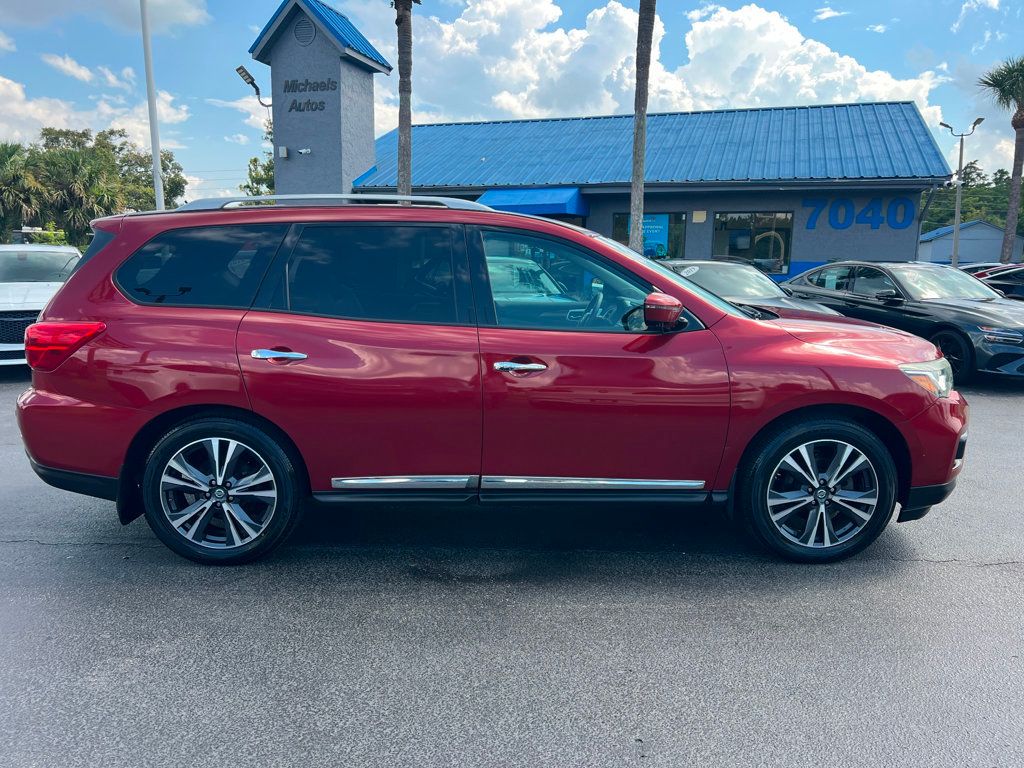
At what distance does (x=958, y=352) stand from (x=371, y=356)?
8.10 metres

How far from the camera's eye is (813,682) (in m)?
2.76

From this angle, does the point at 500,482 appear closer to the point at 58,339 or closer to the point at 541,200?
the point at 58,339

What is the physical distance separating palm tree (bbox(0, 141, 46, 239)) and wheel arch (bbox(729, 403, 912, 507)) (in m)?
37.7

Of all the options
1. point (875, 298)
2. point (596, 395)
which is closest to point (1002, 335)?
point (875, 298)

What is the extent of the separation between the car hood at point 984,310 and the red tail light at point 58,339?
904cm

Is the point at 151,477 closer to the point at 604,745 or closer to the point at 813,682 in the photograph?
the point at 604,745

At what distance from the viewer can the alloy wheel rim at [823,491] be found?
366 cm

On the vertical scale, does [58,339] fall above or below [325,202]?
below

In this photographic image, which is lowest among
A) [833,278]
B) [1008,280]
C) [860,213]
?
[833,278]

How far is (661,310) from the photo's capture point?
3447mm

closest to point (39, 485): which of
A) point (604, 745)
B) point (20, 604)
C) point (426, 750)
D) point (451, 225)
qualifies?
point (20, 604)

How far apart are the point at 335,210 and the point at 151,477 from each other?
1616mm

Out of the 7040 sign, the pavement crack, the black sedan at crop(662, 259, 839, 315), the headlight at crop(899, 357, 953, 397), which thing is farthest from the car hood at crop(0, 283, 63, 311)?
the 7040 sign

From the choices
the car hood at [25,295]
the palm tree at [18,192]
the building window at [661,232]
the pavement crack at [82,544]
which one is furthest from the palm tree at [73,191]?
the pavement crack at [82,544]
